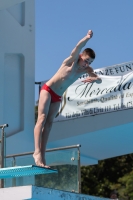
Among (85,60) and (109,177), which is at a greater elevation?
(109,177)

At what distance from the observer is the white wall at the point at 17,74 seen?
37.5ft

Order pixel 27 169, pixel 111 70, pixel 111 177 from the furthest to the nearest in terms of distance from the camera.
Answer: pixel 111 177 → pixel 111 70 → pixel 27 169

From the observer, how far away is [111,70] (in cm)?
1226

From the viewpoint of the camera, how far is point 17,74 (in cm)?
1207

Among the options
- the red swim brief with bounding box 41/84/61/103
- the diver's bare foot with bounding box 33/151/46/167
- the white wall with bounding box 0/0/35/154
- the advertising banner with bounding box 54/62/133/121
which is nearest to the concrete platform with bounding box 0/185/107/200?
the diver's bare foot with bounding box 33/151/46/167

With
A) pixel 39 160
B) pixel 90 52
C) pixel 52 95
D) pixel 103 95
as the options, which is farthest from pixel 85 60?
pixel 103 95

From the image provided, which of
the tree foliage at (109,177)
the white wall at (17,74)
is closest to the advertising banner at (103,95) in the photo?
the white wall at (17,74)

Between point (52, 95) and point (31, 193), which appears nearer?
point (31, 193)

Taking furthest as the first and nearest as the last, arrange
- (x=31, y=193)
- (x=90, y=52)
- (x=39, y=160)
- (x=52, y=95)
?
(x=52, y=95)
(x=90, y=52)
(x=39, y=160)
(x=31, y=193)

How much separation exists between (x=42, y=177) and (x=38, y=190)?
167cm

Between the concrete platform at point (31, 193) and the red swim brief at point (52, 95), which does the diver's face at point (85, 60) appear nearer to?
the red swim brief at point (52, 95)

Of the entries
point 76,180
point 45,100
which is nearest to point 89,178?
point 76,180

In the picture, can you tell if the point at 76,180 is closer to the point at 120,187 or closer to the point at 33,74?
the point at 33,74

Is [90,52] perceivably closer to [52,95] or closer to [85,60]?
[85,60]
